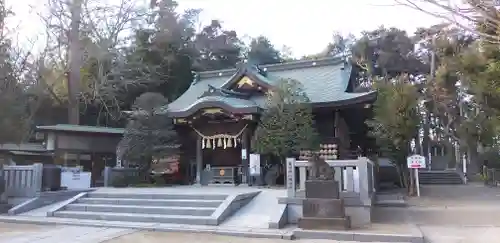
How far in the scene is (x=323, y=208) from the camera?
8281 mm

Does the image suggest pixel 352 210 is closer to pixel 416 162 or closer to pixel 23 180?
pixel 416 162

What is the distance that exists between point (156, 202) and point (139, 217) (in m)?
1.03

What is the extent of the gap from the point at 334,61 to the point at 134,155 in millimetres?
10566

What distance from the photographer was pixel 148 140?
1579 cm

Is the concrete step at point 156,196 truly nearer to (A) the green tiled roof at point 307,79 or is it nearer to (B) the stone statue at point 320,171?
(B) the stone statue at point 320,171

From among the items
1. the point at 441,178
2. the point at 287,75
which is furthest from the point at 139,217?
the point at 441,178

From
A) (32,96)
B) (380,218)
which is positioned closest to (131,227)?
(380,218)

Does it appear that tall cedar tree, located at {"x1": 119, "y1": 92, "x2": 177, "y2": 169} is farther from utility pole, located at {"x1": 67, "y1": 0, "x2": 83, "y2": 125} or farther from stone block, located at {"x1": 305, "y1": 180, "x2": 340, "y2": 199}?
utility pole, located at {"x1": 67, "y1": 0, "x2": 83, "y2": 125}

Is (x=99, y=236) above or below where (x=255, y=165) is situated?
below

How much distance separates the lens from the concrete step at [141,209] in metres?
9.70

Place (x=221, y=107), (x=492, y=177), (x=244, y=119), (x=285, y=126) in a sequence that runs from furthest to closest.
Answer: (x=492, y=177), (x=244, y=119), (x=221, y=107), (x=285, y=126)

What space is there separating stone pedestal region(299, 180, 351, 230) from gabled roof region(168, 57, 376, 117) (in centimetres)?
675

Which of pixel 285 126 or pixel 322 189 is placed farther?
pixel 285 126

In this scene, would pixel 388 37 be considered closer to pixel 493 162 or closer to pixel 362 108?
pixel 493 162
